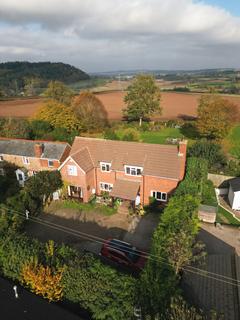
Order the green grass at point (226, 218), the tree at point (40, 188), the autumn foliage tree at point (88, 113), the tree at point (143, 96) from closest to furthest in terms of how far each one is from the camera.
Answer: the green grass at point (226, 218) → the tree at point (40, 188) → the autumn foliage tree at point (88, 113) → the tree at point (143, 96)

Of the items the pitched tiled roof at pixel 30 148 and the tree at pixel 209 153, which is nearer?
the pitched tiled roof at pixel 30 148

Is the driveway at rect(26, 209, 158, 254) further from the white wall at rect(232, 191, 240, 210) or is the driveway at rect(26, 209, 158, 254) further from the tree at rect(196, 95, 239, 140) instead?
the tree at rect(196, 95, 239, 140)

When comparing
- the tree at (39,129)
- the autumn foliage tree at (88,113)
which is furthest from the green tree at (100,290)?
the autumn foliage tree at (88,113)

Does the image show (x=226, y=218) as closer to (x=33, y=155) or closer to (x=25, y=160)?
(x=33, y=155)

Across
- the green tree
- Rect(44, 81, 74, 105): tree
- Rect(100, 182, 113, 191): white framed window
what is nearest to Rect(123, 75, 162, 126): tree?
Rect(44, 81, 74, 105): tree

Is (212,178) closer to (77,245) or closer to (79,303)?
(77,245)

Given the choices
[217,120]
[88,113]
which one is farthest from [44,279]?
[88,113]

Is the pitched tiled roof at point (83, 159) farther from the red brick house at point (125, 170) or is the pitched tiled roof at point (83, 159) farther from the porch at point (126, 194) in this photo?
the porch at point (126, 194)

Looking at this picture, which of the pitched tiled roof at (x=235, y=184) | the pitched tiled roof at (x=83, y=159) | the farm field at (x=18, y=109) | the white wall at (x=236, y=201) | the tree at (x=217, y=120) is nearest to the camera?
the white wall at (x=236, y=201)
